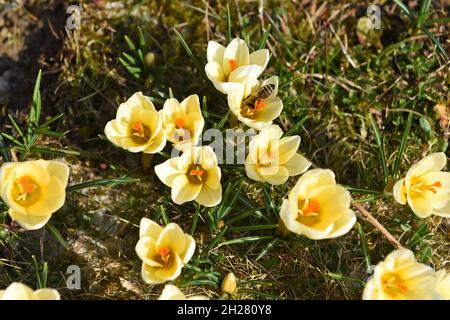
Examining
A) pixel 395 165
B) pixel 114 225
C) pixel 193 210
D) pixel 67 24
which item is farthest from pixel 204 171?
pixel 67 24

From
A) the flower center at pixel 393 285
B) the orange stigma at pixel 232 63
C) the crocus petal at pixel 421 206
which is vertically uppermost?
the orange stigma at pixel 232 63

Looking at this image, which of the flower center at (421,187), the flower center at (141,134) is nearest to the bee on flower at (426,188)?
the flower center at (421,187)

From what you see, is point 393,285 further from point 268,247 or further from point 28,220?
point 28,220

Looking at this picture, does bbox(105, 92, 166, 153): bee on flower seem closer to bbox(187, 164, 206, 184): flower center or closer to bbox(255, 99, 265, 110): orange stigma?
bbox(187, 164, 206, 184): flower center

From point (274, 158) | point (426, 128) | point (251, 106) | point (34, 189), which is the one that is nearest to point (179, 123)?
point (251, 106)

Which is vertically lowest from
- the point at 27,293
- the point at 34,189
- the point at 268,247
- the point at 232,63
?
the point at 268,247

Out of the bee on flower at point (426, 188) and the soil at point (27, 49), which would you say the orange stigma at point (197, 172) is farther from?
the soil at point (27, 49)
